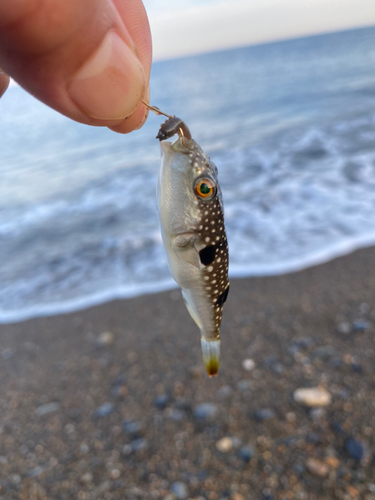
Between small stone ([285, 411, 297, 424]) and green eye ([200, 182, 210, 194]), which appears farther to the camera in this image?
small stone ([285, 411, 297, 424])

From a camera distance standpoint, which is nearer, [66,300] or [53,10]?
[53,10]

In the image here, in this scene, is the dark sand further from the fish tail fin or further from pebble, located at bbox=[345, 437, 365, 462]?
the fish tail fin

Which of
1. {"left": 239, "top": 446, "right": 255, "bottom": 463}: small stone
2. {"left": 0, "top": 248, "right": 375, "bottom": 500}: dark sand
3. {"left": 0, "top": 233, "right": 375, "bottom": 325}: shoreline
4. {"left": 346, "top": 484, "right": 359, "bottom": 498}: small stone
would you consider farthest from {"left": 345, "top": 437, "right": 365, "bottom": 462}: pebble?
{"left": 0, "top": 233, "right": 375, "bottom": 325}: shoreline

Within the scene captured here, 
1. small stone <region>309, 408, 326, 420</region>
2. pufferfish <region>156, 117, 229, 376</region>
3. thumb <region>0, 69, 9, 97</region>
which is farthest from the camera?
small stone <region>309, 408, 326, 420</region>

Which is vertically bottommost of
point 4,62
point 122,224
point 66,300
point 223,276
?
point 122,224

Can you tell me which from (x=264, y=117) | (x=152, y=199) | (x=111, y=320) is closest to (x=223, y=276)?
(x=111, y=320)

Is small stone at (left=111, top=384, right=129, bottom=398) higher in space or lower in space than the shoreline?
higher

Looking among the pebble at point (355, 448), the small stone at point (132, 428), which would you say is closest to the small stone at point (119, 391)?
the small stone at point (132, 428)

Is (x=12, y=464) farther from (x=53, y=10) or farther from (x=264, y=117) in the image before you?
(x=264, y=117)
